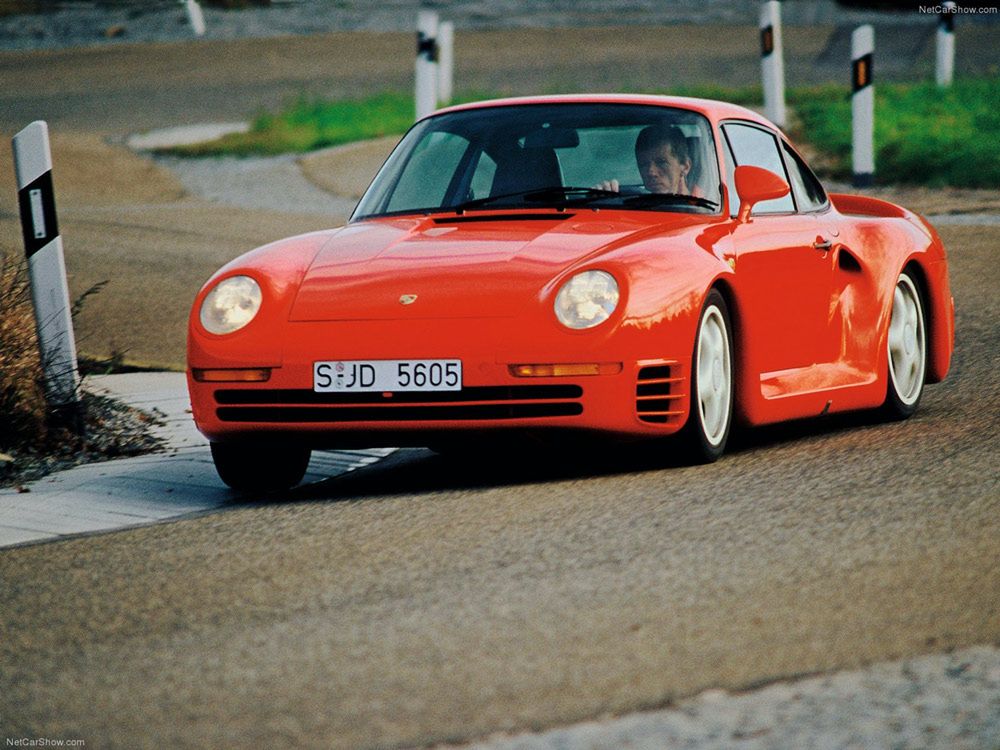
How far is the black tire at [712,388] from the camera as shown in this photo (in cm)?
623

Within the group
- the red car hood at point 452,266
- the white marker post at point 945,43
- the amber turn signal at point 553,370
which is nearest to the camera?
the amber turn signal at point 553,370

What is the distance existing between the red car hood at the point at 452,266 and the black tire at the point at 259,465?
0.61 meters

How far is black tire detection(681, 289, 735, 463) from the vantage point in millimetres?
6227

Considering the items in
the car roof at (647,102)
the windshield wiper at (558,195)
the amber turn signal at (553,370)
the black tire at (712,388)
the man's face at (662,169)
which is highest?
the car roof at (647,102)

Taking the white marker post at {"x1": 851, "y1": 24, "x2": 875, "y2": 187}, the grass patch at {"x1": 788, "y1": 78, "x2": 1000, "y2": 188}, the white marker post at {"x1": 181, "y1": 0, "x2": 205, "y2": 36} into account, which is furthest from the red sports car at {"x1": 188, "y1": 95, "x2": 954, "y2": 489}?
the white marker post at {"x1": 181, "y1": 0, "x2": 205, "y2": 36}

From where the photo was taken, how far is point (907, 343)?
7.92 metres

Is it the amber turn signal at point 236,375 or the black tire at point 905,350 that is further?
the black tire at point 905,350

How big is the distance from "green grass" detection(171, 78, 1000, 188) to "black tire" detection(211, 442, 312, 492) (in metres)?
9.81

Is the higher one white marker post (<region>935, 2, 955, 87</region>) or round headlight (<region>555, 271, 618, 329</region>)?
round headlight (<region>555, 271, 618, 329</region>)

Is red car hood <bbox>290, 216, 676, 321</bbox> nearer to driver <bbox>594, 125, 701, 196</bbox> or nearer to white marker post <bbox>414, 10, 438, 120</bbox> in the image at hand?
driver <bbox>594, 125, 701, 196</bbox>

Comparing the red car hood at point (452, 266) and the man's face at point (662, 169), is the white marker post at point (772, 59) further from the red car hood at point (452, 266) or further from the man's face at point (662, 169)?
the red car hood at point (452, 266)

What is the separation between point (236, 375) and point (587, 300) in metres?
1.17

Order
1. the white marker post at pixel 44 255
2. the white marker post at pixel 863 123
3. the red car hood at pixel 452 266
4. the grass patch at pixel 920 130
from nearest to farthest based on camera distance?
1. the red car hood at pixel 452 266
2. the white marker post at pixel 44 255
3. the white marker post at pixel 863 123
4. the grass patch at pixel 920 130

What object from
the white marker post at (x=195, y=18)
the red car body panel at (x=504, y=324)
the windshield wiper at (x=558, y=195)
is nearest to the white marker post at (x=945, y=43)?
the red car body panel at (x=504, y=324)
